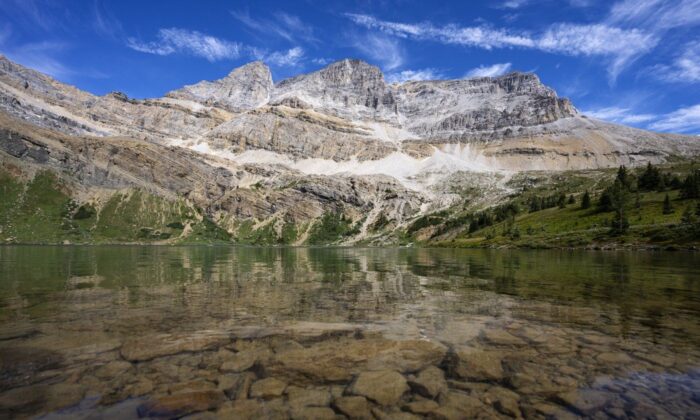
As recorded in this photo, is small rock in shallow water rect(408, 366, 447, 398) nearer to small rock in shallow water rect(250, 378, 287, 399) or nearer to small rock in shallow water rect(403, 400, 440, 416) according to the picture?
small rock in shallow water rect(403, 400, 440, 416)

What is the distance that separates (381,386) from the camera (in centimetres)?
988

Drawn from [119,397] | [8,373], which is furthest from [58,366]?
[119,397]

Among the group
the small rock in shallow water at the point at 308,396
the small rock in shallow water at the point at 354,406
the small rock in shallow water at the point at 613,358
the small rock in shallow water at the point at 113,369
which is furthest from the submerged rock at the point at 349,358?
the small rock in shallow water at the point at 613,358

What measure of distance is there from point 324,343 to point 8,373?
8865 mm

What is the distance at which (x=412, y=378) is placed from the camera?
10453 mm

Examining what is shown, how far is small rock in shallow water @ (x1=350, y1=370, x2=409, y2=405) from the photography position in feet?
30.2

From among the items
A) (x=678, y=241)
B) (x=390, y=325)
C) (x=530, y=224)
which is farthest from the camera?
(x=530, y=224)

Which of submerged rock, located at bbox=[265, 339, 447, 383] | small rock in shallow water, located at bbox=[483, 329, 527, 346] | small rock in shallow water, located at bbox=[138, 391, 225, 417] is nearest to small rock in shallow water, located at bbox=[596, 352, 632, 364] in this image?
small rock in shallow water, located at bbox=[483, 329, 527, 346]

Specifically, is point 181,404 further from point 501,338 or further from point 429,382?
point 501,338

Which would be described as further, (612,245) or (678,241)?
(612,245)

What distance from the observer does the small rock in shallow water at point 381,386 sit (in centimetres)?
921

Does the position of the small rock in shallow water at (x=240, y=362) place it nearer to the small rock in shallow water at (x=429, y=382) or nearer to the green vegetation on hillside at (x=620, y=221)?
the small rock in shallow water at (x=429, y=382)

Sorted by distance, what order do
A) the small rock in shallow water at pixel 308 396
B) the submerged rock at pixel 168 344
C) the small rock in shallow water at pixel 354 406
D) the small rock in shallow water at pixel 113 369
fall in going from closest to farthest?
the small rock in shallow water at pixel 354 406 → the small rock in shallow water at pixel 308 396 → the small rock in shallow water at pixel 113 369 → the submerged rock at pixel 168 344

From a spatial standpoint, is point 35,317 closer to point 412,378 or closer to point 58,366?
point 58,366
